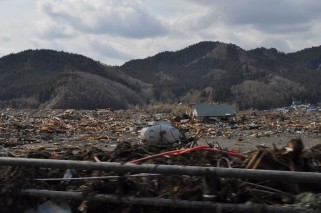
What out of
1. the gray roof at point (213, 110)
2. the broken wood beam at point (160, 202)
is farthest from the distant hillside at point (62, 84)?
the broken wood beam at point (160, 202)

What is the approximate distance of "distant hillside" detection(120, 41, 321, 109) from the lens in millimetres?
103562

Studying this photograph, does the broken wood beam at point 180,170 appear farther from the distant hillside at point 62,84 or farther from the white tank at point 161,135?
the distant hillside at point 62,84

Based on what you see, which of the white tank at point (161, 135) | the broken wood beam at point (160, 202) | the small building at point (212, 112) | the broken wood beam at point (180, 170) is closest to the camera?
the broken wood beam at point (180, 170)

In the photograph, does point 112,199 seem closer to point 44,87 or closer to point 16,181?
point 16,181

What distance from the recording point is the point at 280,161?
4922mm

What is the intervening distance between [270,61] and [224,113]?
139 meters

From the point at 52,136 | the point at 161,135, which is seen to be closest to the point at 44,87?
the point at 52,136

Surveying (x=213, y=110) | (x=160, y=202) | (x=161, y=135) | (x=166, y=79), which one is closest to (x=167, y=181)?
(x=160, y=202)

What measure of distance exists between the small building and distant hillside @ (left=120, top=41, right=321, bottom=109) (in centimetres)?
6298

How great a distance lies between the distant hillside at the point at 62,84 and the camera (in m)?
89.5

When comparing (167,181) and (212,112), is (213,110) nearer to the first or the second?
(212,112)

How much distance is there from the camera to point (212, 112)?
103 ft

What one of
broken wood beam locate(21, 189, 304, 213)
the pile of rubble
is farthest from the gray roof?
broken wood beam locate(21, 189, 304, 213)

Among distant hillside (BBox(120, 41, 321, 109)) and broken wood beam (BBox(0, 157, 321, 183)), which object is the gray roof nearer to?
broken wood beam (BBox(0, 157, 321, 183))
